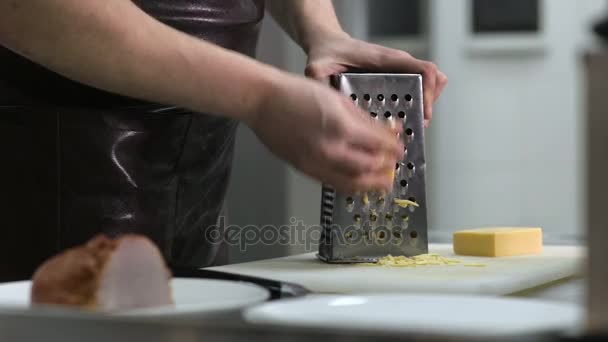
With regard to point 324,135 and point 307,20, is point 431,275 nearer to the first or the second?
point 324,135

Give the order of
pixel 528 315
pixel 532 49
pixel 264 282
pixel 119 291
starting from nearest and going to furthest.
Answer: pixel 528 315 < pixel 119 291 < pixel 264 282 < pixel 532 49

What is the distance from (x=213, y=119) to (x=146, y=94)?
1.37 ft

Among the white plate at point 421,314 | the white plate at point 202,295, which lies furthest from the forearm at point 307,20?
the white plate at point 421,314

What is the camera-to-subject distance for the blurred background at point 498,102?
11.3 ft

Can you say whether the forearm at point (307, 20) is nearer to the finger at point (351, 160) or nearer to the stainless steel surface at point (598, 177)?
the finger at point (351, 160)

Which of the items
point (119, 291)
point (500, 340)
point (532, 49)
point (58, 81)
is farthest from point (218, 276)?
point (532, 49)

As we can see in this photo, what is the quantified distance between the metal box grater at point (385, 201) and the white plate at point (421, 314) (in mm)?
683

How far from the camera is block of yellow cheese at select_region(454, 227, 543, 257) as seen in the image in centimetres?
139

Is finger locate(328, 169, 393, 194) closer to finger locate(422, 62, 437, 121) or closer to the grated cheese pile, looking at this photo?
the grated cheese pile

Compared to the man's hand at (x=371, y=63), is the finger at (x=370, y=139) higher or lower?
lower

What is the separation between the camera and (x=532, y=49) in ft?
11.4

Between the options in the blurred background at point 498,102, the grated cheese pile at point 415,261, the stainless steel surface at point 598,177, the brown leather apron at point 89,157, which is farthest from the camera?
the blurred background at point 498,102

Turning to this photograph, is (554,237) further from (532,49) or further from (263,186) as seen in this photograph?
(532,49)

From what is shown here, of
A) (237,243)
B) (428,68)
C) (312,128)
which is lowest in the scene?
(237,243)
